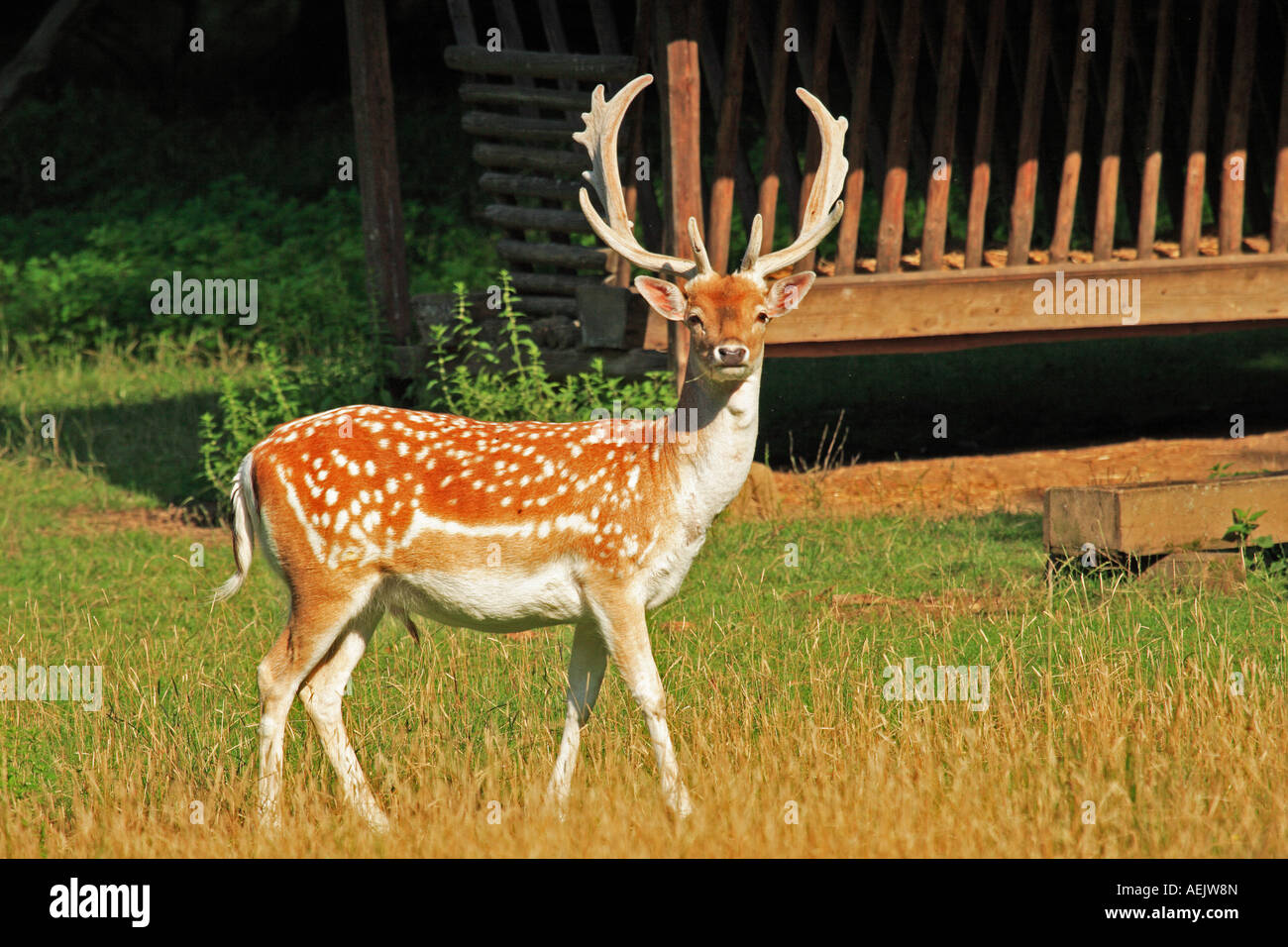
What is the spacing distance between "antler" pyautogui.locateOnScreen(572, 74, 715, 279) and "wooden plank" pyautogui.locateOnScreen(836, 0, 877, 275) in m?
4.09

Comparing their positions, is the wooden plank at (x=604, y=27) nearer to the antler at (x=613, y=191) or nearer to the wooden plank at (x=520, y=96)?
the wooden plank at (x=520, y=96)

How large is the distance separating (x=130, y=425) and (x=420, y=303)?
3.24 metres

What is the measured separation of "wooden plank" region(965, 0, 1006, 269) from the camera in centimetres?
1002

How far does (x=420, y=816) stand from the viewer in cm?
526

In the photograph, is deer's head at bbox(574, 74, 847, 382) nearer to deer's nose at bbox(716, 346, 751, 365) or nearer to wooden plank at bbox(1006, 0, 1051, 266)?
deer's nose at bbox(716, 346, 751, 365)

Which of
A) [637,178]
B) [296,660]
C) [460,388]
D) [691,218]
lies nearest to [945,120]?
[637,178]

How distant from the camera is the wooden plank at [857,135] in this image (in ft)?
33.0

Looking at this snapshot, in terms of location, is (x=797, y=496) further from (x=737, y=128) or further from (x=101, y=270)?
(x=101, y=270)

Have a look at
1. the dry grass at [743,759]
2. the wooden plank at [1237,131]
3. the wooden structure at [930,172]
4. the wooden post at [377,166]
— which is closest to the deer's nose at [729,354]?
the dry grass at [743,759]

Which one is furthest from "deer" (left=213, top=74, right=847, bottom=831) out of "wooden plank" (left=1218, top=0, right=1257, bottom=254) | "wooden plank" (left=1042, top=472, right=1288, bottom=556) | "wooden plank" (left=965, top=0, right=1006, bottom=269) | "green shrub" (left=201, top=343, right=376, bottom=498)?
"wooden plank" (left=1218, top=0, right=1257, bottom=254)

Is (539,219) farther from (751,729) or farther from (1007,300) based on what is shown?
(751,729)

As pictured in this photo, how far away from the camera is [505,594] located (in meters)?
5.38

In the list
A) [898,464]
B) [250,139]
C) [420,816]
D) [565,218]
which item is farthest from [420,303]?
[250,139]
